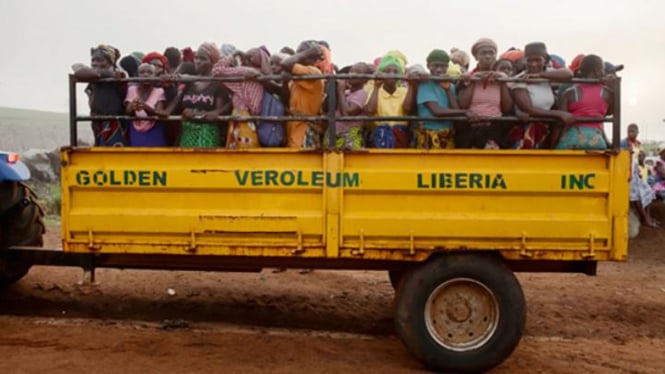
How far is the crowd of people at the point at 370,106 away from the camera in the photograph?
15.9ft

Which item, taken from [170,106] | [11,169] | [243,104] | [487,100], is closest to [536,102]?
[487,100]

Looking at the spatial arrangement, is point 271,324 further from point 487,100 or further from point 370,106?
point 487,100

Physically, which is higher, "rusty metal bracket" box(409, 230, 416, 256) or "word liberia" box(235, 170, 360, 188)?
"word liberia" box(235, 170, 360, 188)

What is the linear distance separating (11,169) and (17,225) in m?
0.48

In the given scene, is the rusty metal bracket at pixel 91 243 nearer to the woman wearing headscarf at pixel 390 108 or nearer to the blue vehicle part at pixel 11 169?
the blue vehicle part at pixel 11 169

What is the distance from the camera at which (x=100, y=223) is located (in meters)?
4.77

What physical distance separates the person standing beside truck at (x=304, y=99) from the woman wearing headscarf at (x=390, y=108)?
0.42 m

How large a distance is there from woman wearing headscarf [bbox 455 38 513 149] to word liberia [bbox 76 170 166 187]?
2.23 metres

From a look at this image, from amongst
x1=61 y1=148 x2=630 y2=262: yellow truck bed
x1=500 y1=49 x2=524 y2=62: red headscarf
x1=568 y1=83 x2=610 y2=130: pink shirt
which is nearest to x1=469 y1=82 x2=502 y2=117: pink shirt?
x1=61 y1=148 x2=630 y2=262: yellow truck bed

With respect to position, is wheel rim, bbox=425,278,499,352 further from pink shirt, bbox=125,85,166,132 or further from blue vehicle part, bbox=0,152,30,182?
blue vehicle part, bbox=0,152,30,182

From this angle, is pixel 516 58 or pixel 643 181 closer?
pixel 516 58

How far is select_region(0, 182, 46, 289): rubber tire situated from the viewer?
18.6 ft

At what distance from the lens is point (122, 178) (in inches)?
187

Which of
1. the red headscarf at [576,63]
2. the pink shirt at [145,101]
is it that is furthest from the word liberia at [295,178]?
the red headscarf at [576,63]
